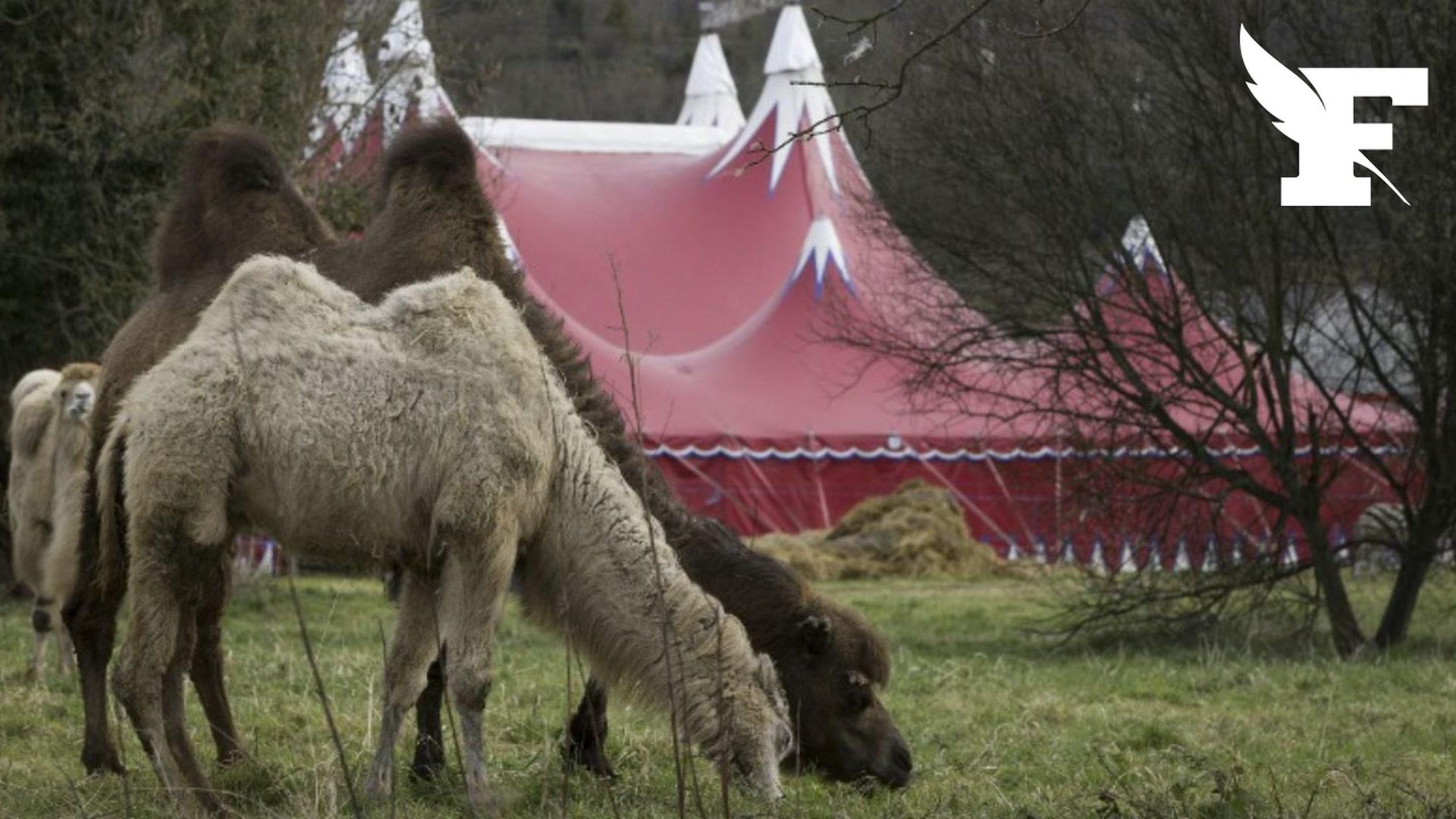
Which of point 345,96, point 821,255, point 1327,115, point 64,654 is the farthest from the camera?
point 821,255

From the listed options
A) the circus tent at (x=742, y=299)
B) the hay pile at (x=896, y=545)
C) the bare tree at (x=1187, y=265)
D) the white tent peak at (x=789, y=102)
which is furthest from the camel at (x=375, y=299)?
the white tent peak at (x=789, y=102)

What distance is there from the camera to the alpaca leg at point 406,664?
6.27 meters

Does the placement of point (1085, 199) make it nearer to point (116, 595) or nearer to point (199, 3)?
point (199, 3)

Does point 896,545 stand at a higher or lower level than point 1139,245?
lower

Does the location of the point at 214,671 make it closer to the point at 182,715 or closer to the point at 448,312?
the point at 182,715

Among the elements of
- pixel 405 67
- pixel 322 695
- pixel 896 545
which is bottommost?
pixel 896 545

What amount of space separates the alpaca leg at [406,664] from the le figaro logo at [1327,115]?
23.3 ft

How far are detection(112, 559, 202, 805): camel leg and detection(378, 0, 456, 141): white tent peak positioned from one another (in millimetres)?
9817

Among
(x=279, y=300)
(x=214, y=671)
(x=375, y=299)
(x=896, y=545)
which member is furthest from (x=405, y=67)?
(x=279, y=300)

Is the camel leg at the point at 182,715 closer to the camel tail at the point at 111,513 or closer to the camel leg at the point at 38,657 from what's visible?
the camel tail at the point at 111,513

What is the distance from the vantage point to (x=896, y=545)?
20.5m

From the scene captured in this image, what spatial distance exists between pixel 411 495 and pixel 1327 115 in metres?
7.70

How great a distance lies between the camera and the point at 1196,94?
12.3 metres

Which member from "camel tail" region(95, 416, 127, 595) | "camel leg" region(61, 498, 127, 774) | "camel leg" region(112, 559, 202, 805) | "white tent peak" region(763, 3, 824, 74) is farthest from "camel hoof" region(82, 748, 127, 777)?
"white tent peak" region(763, 3, 824, 74)
